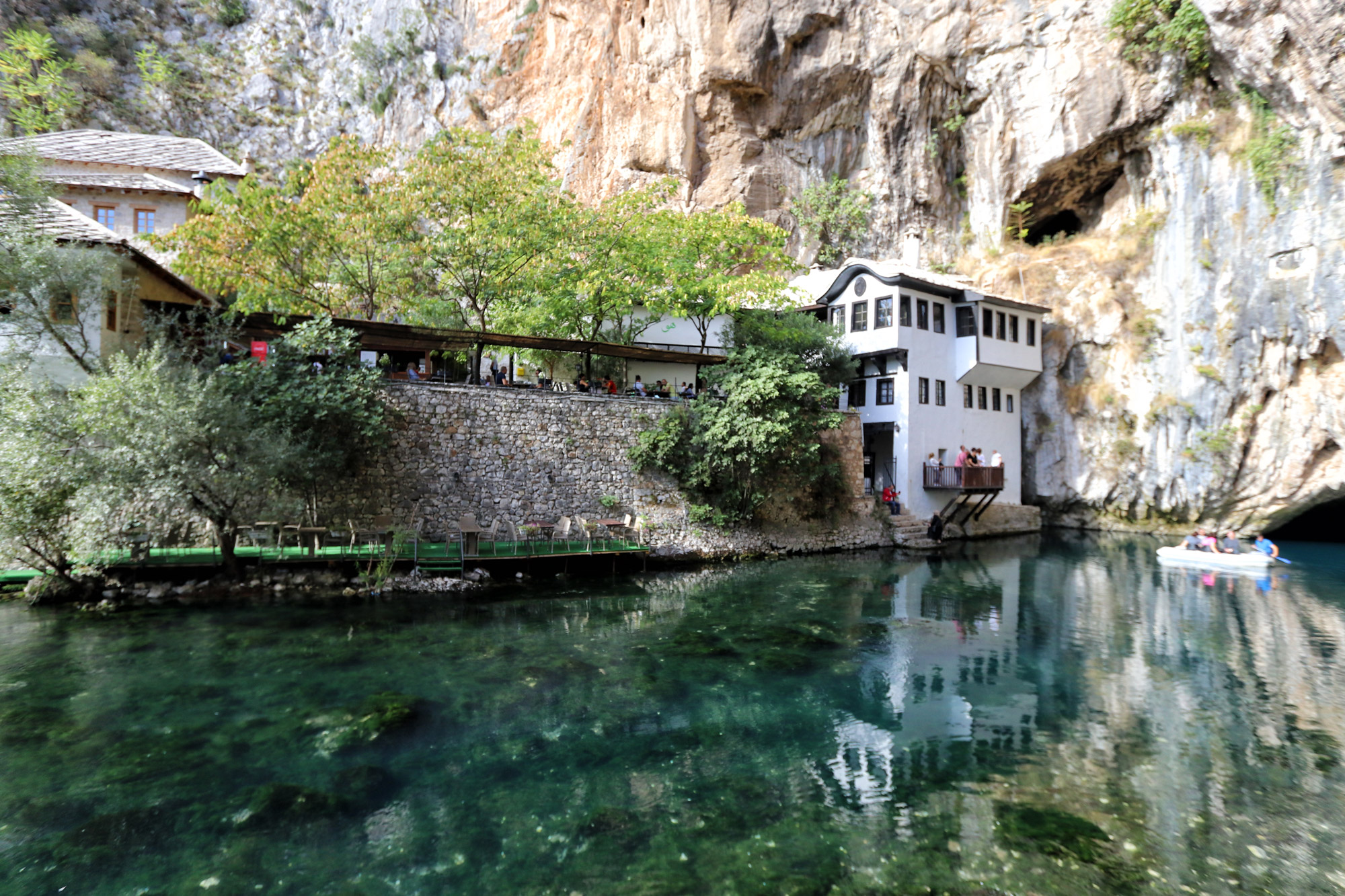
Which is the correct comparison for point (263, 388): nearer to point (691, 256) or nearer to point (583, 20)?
point (691, 256)

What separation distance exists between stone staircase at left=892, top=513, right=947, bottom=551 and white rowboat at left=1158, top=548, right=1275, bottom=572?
22.9 ft

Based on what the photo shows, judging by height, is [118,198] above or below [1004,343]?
above

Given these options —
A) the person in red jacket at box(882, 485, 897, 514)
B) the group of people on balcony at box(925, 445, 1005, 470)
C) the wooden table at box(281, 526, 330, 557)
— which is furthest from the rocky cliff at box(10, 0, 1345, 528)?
the wooden table at box(281, 526, 330, 557)

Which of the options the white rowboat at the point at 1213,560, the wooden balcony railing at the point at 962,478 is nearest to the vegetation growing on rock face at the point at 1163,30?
the wooden balcony railing at the point at 962,478

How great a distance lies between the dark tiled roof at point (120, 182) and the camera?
78.9ft

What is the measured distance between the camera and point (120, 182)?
24391 millimetres

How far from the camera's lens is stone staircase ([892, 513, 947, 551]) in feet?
78.8

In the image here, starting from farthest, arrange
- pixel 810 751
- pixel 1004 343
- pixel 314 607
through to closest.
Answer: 1. pixel 1004 343
2. pixel 314 607
3. pixel 810 751

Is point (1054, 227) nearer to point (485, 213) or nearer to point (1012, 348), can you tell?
point (1012, 348)

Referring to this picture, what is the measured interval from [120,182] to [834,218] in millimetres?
30201

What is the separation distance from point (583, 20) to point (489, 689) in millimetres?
40479

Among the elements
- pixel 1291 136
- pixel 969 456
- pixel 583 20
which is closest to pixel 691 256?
pixel 969 456

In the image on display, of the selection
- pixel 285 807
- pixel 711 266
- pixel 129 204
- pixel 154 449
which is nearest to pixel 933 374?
pixel 711 266

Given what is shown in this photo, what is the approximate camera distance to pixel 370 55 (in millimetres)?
48469
